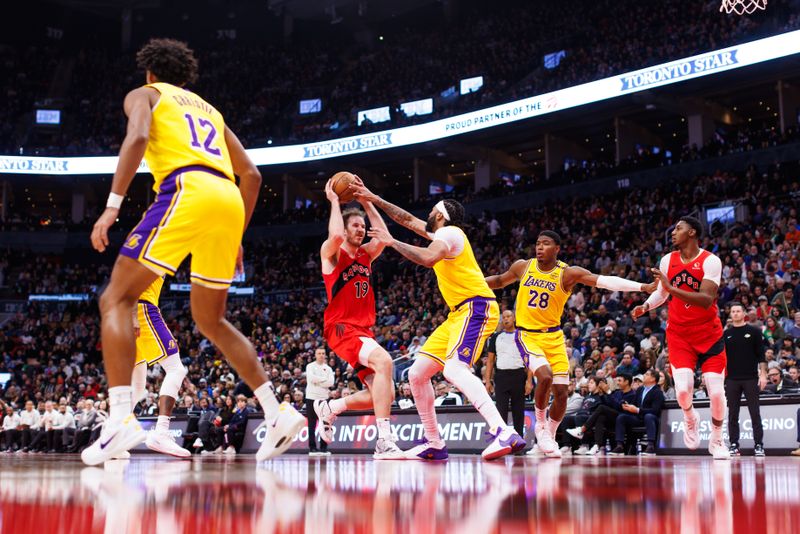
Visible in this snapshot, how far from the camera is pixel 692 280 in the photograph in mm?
7523

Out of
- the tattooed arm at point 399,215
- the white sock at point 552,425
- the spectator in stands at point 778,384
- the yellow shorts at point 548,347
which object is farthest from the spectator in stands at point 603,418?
the tattooed arm at point 399,215

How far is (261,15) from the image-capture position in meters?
44.4

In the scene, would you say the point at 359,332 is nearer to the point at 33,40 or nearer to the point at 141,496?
the point at 141,496

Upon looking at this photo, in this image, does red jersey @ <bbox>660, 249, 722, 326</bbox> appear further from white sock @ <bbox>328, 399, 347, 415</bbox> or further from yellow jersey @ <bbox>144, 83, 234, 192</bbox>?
yellow jersey @ <bbox>144, 83, 234, 192</bbox>

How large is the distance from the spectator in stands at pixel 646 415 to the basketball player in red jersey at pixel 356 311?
5295 millimetres

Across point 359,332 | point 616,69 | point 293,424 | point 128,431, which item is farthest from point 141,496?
point 616,69

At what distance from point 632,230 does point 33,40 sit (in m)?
34.6

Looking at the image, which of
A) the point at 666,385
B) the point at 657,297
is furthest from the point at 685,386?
the point at 666,385

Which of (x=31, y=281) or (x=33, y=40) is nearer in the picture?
(x=31, y=281)

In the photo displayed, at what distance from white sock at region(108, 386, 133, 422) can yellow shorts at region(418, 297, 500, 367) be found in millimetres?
3245

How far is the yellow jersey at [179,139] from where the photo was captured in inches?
162

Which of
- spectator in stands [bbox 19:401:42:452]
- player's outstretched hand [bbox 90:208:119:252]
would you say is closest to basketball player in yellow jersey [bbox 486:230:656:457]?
player's outstretched hand [bbox 90:208:119:252]

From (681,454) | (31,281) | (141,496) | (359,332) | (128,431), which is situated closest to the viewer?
(141,496)

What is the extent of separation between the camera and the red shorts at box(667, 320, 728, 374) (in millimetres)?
7527
